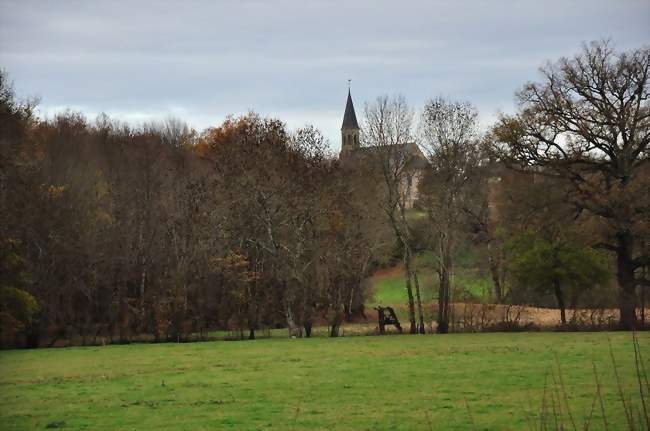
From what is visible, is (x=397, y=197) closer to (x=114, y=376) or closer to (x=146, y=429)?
(x=114, y=376)

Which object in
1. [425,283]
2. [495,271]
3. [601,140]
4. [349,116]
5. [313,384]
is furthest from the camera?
[349,116]

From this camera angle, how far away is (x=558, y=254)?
45.0 m

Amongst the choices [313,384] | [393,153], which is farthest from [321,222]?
[313,384]

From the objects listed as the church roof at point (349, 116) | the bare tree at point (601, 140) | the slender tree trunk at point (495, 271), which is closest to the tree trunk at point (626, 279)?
the bare tree at point (601, 140)

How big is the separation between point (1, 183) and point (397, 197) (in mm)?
19079

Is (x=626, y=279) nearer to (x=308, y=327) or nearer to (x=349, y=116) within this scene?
(x=308, y=327)

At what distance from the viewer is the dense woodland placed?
1544 inches

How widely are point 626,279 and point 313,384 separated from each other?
941 inches

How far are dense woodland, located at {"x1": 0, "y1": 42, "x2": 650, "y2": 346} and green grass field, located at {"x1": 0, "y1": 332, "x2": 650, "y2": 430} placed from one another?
20.7ft

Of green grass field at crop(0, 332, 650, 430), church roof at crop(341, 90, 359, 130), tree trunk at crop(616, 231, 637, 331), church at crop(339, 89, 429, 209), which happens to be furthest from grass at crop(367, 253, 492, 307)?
church roof at crop(341, 90, 359, 130)

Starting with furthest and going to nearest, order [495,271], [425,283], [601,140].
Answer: [425,283], [495,271], [601,140]

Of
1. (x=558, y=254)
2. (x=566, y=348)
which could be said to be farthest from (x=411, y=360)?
(x=558, y=254)

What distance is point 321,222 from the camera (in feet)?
148

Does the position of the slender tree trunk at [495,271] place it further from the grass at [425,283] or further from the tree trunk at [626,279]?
Result: the tree trunk at [626,279]
